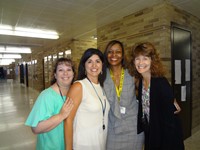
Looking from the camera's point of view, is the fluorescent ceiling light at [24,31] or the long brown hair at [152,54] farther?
the fluorescent ceiling light at [24,31]

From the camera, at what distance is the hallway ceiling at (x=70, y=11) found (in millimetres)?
2582

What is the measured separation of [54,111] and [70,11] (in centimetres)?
240

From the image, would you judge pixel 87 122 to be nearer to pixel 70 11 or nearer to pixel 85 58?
pixel 85 58

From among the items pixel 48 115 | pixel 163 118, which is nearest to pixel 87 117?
pixel 48 115

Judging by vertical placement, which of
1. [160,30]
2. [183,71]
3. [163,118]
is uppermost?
[160,30]

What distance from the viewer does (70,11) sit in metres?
3.00

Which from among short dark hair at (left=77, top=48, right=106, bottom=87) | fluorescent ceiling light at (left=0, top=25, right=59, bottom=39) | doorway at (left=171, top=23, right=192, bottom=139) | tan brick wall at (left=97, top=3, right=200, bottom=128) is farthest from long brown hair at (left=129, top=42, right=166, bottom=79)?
fluorescent ceiling light at (left=0, top=25, right=59, bottom=39)

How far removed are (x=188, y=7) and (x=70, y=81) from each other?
2.76 m

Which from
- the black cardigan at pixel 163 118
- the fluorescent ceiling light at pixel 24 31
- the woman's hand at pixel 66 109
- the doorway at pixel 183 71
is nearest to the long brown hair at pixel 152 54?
the black cardigan at pixel 163 118

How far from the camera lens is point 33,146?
2699mm

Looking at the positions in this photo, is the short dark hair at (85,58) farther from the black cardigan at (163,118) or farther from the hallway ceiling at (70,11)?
the hallway ceiling at (70,11)

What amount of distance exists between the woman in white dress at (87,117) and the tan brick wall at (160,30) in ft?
5.65

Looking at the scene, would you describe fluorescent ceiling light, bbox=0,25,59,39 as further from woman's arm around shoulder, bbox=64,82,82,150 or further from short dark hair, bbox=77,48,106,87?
woman's arm around shoulder, bbox=64,82,82,150

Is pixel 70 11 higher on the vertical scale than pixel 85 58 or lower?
higher
